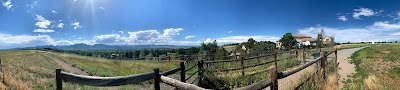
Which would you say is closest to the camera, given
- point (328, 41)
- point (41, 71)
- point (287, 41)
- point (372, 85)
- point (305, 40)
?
point (372, 85)

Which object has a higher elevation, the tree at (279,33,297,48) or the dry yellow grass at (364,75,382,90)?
the tree at (279,33,297,48)

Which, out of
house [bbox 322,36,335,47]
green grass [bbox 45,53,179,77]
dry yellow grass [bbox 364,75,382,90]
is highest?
house [bbox 322,36,335,47]

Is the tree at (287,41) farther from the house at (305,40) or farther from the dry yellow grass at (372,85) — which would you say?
the dry yellow grass at (372,85)

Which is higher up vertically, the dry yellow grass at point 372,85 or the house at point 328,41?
the house at point 328,41

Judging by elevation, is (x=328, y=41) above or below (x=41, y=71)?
above

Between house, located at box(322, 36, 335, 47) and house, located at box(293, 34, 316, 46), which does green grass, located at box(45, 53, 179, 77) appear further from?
house, located at box(293, 34, 316, 46)

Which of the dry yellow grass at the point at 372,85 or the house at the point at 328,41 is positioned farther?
the house at the point at 328,41

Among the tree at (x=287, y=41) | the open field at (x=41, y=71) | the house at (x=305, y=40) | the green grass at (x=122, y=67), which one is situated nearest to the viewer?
the open field at (x=41, y=71)

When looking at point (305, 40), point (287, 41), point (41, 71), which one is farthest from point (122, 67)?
point (305, 40)

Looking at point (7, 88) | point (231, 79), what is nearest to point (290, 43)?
point (231, 79)

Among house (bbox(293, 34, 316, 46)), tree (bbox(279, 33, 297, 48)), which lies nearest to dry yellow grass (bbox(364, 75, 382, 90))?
tree (bbox(279, 33, 297, 48))

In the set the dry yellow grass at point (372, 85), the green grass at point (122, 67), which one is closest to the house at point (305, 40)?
the green grass at point (122, 67)

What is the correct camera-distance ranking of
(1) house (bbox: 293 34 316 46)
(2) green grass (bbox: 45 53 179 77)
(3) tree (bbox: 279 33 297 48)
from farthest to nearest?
(1) house (bbox: 293 34 316 46) → (3) tree (bbox: 279 33 297 48) → (2) green grass (bbox: 45 53 179 77)

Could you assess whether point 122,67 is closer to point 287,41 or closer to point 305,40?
point 287,41
